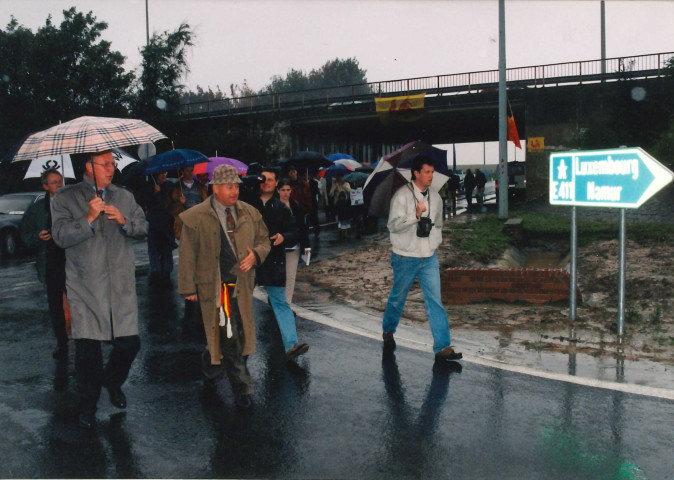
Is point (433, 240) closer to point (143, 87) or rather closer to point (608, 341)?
point (608, 341)

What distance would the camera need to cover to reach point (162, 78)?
128 ft

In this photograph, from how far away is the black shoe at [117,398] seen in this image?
5.34 m

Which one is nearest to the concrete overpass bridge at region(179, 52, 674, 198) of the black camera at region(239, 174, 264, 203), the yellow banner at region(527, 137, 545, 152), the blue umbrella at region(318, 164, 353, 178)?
the yellow banner at region(527, 137, 545, 152)

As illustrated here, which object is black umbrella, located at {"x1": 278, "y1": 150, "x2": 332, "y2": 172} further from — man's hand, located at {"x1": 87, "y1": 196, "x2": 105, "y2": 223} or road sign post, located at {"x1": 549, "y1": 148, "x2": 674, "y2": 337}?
man's hand, located at {"x1": 87, "y1": 196, "x2": 105, "y2": 223}

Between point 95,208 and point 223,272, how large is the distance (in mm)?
1091

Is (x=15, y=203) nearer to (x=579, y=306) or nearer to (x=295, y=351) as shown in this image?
(x=295, y=351)

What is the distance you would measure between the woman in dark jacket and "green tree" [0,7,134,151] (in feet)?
95.7

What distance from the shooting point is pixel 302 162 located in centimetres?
1611

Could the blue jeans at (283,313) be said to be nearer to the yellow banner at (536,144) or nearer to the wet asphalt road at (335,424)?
the wet asphalt road at (335,424)

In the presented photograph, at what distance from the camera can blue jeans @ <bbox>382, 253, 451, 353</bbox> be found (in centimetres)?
654

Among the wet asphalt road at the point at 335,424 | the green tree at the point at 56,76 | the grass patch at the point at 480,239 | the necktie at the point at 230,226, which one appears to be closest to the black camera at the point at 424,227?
the wet asphalt road at the point at 335,424

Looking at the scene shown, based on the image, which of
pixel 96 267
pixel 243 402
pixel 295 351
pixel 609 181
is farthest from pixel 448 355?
pixel 96 267

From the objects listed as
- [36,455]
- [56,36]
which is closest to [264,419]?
[36,455]

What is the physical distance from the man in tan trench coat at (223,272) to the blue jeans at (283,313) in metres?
1.03
